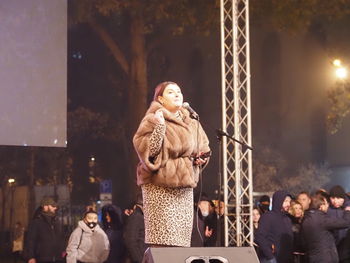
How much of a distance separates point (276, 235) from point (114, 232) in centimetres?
193

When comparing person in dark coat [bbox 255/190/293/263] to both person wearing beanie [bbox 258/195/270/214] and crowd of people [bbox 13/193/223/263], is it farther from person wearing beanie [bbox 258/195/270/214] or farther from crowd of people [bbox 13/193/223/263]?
person wearing beanie [bbox 258/195/270/214]

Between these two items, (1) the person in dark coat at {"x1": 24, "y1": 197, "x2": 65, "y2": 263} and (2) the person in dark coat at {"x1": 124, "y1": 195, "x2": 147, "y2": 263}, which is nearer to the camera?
(2) the person in dark coat at {"x1": 124, "y1": 195, "x2": 147, "y2": 263}

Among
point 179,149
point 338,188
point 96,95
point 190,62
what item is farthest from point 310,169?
point 179,149

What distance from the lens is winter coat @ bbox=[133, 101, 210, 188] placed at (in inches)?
192

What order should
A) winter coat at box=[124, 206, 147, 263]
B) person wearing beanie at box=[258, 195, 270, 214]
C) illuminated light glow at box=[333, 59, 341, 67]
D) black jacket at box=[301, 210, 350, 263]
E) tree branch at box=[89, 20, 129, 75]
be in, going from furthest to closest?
illuminated light glow at box=[333, 59, 341, 67] → tree branch at box=[89, 20, 129, 75] → person wearing beanie at box=[258, 195, 270, 214] → winter coat at box=[124, 206, 147, 263] → black jacket at box=[301, 210, 350, 263]

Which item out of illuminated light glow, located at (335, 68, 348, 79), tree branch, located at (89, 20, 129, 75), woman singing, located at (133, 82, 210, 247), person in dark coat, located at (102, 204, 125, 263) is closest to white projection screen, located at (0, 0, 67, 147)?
person in dark coat, located at (102, 204, 125, 263)

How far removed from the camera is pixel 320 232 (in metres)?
7.46

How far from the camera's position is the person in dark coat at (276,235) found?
8.19 metres

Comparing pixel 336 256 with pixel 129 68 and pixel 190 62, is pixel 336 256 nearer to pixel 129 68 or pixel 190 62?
pixel 129 68

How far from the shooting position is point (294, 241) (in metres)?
8.48

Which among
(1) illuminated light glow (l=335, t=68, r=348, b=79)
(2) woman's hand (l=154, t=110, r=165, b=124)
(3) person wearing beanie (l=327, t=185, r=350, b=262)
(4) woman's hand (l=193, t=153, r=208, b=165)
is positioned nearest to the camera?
(2) woman's hand (l=154, t=110, r=165, b=124)

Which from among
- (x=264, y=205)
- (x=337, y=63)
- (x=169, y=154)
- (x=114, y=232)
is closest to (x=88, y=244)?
(x=114, y=232)

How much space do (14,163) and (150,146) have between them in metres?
13.9

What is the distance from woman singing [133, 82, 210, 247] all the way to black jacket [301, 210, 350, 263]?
2.81 metres
